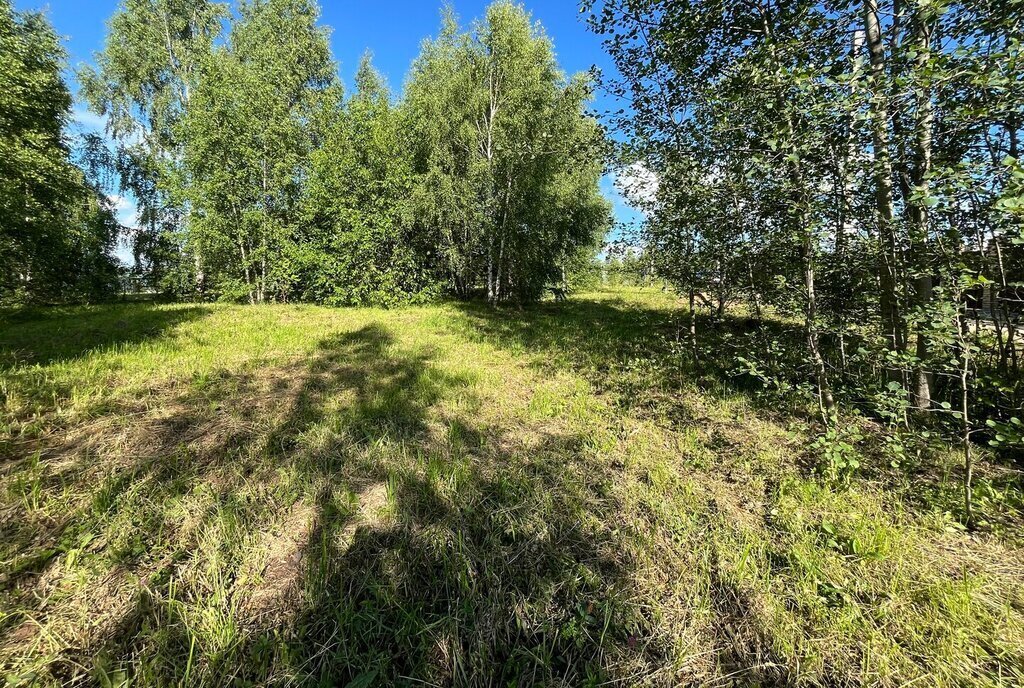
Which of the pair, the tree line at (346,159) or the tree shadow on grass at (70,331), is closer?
the tree shadow on grass at (70,331)

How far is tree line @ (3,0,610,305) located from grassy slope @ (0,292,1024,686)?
12.0 m

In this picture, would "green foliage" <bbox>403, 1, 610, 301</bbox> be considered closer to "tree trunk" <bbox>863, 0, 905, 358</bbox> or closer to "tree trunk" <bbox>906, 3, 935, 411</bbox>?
"tree trunk" <bbox>863, 0, 905, 358</bbox>

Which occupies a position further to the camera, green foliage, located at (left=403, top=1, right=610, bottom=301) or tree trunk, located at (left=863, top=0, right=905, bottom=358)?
green foliage, located at (left=403, top=1, right=610, bottom=301)

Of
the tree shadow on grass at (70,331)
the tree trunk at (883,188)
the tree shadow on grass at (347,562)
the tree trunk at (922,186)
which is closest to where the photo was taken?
the tree shadow on grass at (347,562)

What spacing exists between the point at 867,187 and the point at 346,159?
52.7 ft

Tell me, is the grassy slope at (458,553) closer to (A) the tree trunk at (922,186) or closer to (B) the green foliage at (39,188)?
(A) the tree trunk at (922,186)

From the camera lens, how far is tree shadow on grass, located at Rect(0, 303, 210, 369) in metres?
5.89

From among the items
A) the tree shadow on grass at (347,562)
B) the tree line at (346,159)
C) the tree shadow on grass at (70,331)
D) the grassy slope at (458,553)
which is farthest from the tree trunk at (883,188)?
the tree line at (346,159)

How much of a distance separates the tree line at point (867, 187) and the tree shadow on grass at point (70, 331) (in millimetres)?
9158

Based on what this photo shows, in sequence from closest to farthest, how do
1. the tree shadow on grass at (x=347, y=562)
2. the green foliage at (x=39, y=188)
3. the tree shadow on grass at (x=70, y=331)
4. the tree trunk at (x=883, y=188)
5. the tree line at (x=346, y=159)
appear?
the tree shadow on grass at (x=347, y=562)
the tree trunk at (x=883, y=188)
the tree shadow on grass at (x=70, y=331)
the green foliage at (x=39, y=188)
the tree line at (x=346, y=159)

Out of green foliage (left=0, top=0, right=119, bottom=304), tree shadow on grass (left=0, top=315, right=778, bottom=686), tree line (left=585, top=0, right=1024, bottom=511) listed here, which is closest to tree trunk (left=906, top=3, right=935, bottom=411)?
tree line (left=585, top=0, right=1024, bottom=511)

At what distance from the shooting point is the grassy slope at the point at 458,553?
5.68ft

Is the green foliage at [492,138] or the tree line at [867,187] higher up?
the green foliage at [492,138]

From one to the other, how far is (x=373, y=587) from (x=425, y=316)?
1075 cm
